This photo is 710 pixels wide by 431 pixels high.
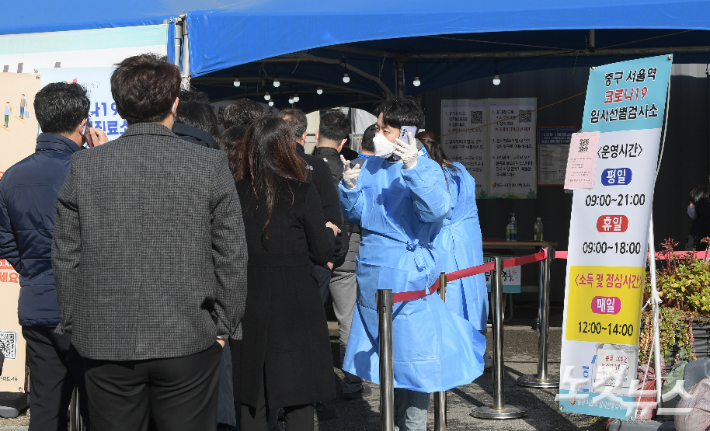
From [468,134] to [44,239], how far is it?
6866mm

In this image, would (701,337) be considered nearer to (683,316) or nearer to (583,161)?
(683,316)

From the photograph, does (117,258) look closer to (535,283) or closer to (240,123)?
(240,123)

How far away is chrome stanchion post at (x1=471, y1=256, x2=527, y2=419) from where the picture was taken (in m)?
4.67

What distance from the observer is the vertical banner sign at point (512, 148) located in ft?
30.4

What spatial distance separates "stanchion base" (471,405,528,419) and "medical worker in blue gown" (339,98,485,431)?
1.32 metres

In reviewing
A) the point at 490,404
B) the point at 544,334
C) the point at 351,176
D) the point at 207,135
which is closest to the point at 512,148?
the point at 544,334

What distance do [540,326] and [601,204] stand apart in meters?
1.65

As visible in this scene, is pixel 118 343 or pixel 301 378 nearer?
pixel 118 343

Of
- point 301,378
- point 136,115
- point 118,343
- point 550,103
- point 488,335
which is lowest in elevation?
point 488,335

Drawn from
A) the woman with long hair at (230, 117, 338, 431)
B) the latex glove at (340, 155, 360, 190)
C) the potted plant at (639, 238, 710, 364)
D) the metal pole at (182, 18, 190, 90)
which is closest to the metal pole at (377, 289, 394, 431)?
the woman with long hair at (230, 117, 338, 431)

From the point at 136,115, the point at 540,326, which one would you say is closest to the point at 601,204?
the point at 540,326

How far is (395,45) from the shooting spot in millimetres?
8250

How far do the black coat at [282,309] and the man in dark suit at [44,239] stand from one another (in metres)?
0.82

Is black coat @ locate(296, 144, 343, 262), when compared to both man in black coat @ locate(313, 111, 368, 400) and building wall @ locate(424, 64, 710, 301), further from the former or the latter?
building wall @ locate(424, 64, 710, 301)
